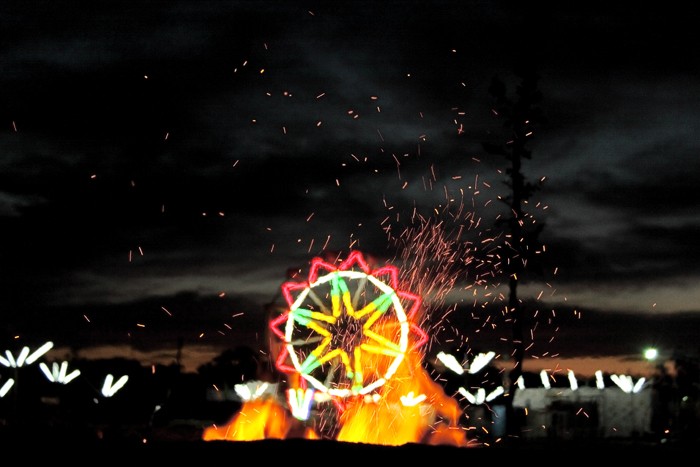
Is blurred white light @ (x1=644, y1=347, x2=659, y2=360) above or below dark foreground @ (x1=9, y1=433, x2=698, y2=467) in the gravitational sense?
above

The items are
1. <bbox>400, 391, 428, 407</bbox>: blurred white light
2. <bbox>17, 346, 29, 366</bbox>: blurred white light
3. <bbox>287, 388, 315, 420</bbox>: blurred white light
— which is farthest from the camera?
<bbox>17, 346, 29, 366</bbox>: blurred white light

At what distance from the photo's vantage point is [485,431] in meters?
39.5

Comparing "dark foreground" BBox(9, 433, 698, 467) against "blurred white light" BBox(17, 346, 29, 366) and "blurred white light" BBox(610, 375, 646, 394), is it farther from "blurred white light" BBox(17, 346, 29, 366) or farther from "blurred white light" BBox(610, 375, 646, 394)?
"blurred white light" BBox(610, 375, 646, 394)

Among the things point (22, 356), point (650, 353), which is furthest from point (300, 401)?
point (650, 353)

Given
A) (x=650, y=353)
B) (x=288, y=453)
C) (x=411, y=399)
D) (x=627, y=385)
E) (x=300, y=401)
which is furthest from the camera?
(x=627, y=385)

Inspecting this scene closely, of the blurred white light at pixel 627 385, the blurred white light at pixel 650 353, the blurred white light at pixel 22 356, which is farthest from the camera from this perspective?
the blurred white light at pixel 627 385

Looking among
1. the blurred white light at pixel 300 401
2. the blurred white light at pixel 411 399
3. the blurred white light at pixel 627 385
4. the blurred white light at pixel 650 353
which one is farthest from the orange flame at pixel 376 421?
the blurred white light at pixel 627 385

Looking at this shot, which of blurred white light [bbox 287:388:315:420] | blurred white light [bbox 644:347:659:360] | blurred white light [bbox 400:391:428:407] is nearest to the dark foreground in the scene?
blurred white light [bbox 400:391:428:407]

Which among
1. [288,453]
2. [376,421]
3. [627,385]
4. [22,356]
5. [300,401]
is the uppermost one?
[627,385]

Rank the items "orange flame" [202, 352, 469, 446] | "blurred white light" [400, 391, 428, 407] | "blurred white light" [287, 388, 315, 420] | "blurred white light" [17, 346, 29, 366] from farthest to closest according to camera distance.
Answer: "blurred white light" [17, 346, 29, 366]
"blurred white light" [287, 388, 315, 420]
"blurred white light" [400, 391, 428, 407]
"orange flame" [202, 352, 469, 446]

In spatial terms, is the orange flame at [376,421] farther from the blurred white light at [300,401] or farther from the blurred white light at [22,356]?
the blurred white light at [22,356]

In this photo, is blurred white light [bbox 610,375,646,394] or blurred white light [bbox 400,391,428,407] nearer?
blurred white light [bbox 400,391,428,407]

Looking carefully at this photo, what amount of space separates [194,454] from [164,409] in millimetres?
34559

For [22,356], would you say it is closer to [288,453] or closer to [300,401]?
[300,401]
